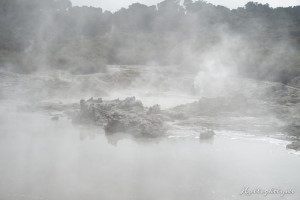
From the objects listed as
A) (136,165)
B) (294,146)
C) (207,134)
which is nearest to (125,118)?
(207,134)

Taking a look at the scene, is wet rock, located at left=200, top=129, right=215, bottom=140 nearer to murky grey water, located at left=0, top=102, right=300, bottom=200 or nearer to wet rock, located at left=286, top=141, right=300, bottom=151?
murky grey water, located at left=0, top=102, right=300, bottom=200

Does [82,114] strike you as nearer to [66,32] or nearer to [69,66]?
[69,66]

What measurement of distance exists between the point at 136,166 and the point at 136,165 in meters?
0.09

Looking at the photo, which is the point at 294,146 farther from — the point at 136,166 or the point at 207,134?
the point at 136,166

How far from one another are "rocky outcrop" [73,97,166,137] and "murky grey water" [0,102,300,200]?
1.43 feet

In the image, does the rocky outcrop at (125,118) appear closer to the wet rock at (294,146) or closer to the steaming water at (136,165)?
the steaming water at (136,165)

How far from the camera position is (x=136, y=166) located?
27.8 ft

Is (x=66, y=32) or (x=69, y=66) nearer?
(x=69, y=66)

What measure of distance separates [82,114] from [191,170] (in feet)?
21.6

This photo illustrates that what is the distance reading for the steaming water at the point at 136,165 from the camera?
22.8 feet

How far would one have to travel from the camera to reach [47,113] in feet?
50.8

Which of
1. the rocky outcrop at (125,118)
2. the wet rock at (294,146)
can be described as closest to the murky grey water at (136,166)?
the wet rock at (294,146)

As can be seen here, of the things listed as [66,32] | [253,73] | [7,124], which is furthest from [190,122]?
[66,32]

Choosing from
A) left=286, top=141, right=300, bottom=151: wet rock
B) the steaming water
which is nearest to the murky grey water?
the steaming water
